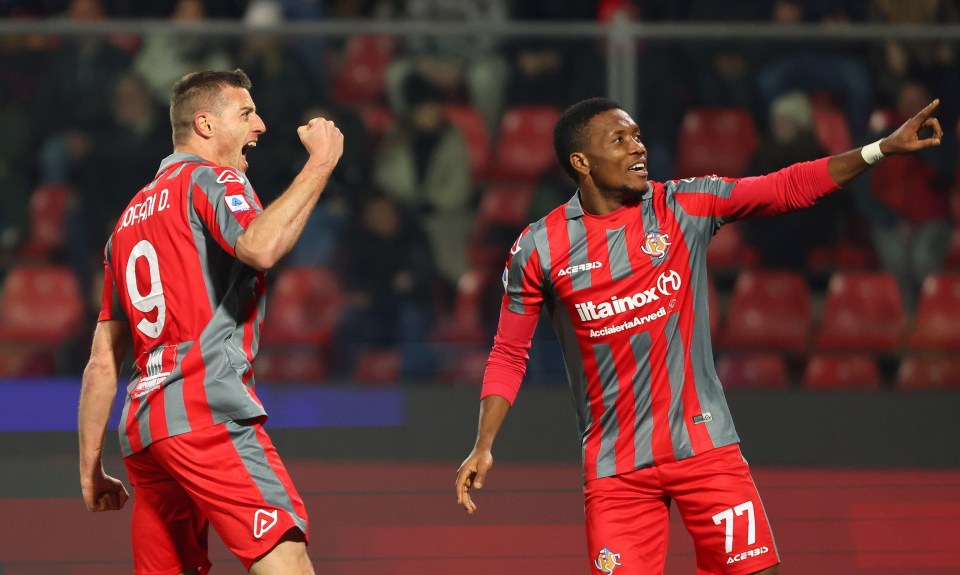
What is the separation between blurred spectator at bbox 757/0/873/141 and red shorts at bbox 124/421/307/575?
4.63 metres

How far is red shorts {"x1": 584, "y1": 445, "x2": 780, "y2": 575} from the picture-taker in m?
3.30

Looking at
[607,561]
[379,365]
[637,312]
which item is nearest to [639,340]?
[637,312]

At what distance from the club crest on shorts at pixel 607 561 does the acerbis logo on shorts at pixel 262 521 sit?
2.89 ft

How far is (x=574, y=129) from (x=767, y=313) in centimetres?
357

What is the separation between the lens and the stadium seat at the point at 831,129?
694cm

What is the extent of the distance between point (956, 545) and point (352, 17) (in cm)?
573

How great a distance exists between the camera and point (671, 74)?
7.04 meters

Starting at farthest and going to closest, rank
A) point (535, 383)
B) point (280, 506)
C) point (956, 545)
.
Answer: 1. point (535, 383)
2. point (956, 545)
3. point (280, 506)

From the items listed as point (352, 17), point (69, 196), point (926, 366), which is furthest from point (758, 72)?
point (69, 196)

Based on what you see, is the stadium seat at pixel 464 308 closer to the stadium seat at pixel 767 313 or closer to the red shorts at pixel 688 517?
the stadium seat at pixel 767 313

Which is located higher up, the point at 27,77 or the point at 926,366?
the point at 27,77

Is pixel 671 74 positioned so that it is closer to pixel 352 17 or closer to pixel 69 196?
pixel 352 17

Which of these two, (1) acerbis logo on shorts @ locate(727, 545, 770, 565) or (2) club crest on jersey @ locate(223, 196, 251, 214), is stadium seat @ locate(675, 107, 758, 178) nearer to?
(1) acerbis logo on shorts @ locate(727, 545, 770, 565)

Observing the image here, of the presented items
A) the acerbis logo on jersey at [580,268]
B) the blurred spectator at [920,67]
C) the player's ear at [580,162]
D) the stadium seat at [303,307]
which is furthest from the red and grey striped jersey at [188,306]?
the blurred spectator at [920,67]
